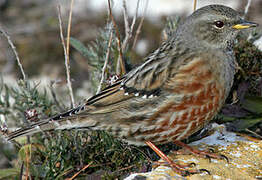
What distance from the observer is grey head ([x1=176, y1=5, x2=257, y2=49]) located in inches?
124

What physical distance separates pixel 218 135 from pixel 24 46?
448 centimetres

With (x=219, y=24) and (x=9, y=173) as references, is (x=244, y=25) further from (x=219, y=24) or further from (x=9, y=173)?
(x=9, y=173)

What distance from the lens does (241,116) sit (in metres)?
3.47

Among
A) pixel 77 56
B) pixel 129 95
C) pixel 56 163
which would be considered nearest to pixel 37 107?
pixel 56 163

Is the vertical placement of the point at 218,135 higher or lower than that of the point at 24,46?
lower

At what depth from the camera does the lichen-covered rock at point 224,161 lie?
269 centimetres

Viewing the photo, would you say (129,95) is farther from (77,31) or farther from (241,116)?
(77,31)

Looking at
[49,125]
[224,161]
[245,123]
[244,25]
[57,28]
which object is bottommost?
[224,161]

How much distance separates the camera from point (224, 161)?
9.62 ft

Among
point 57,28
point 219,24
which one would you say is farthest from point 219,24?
point 57,28

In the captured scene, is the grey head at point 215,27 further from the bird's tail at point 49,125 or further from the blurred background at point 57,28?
the blurred background at point 57,28

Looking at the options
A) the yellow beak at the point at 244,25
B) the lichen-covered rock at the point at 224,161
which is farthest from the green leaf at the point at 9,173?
the yellow beak at the point at 244,25

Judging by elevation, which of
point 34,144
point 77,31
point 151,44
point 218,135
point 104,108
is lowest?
point 218,135

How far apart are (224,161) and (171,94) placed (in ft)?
2.14
